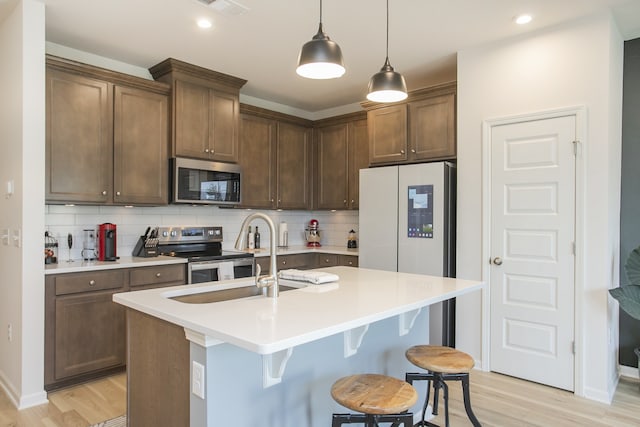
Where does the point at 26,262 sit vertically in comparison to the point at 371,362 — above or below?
above

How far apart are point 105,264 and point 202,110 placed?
1.67 m

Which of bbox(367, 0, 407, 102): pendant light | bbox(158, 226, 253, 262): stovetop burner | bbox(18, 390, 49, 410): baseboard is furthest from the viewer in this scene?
bbox(158, 226, 253, 262): stovetop burner

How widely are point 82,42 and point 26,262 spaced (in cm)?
184

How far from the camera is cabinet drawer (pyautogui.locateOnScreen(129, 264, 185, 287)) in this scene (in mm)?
3338

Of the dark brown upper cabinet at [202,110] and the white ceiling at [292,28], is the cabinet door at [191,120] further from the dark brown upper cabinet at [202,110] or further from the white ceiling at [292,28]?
the white ceiling at [292,28]

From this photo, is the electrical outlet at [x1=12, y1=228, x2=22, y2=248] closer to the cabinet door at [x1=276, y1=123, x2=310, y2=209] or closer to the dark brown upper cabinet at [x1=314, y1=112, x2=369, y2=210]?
the cabinet door at [x1=276, y1=123, x2=310, y2=209]

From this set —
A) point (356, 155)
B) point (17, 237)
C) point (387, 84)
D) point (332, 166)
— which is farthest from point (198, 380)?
point (332, 166)

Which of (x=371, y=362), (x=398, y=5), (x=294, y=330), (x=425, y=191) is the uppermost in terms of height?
(x=398, y=5)

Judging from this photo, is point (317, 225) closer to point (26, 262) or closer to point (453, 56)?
point (453, 56)

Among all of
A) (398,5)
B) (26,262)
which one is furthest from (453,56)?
(26,262)

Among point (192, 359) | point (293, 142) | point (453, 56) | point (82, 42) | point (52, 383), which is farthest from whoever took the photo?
point (293, 142)

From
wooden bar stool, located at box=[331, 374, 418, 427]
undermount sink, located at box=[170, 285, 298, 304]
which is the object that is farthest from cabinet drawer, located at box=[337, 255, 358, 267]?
wooden bar stool, located at box=[331, 374, 418, 427]

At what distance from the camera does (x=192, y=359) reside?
159cm

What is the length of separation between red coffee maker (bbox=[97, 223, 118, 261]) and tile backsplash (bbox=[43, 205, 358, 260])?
0.90 ft
